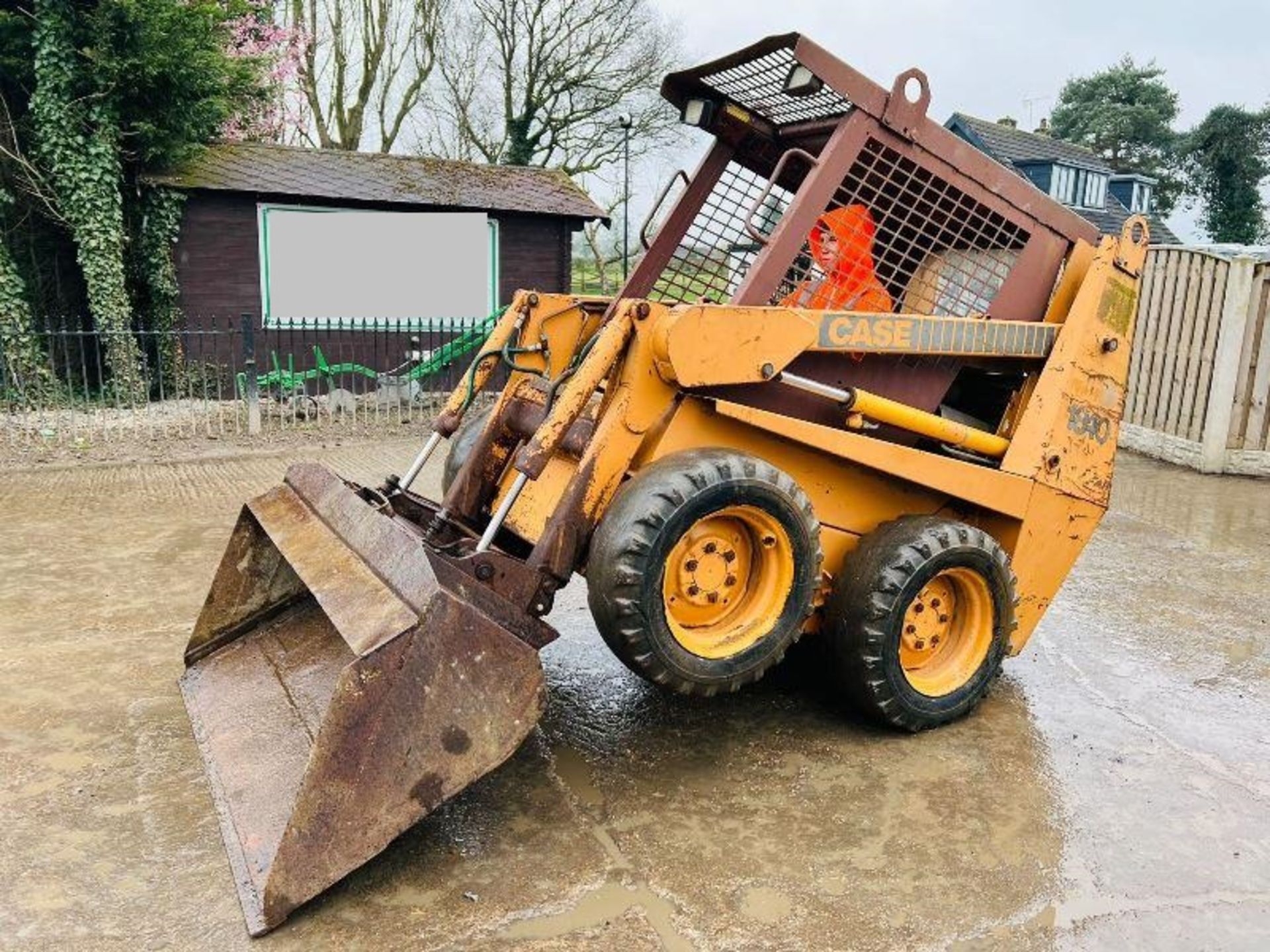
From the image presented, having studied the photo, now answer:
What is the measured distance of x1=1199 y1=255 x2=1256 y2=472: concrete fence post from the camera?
852cm

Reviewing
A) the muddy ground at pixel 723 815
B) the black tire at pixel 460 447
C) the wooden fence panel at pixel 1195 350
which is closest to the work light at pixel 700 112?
the black tire at pixel 460 447

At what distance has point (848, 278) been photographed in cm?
389

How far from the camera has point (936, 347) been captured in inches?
148

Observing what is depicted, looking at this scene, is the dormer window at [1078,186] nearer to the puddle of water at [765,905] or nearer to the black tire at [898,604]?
the black tire at [898,604]

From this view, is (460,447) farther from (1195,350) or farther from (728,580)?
(1195,350)

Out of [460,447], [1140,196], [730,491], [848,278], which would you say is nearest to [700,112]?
[848,278]

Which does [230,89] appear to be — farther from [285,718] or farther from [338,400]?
[285,718]

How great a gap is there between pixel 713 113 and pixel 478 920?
322 cm

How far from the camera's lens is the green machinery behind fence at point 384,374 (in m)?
12.3

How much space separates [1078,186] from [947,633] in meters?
30.7

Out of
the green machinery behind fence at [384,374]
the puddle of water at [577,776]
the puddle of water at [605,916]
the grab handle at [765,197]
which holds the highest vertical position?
the grab handle at [765,197]

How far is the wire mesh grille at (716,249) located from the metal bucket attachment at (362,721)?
1.83 metres

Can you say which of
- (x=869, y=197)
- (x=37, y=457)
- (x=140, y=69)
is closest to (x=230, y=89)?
(x=140, y=69)

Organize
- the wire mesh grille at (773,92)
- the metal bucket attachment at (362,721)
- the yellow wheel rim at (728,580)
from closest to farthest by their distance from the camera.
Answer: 1. the metal bucket attachment at (362,721)
2. the yellow wheel rim at (728,580)
3. the wire mesh grille at (773,92)
